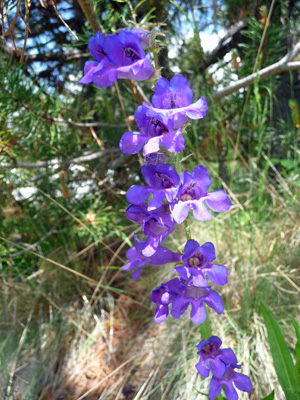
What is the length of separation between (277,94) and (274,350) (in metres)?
1.87

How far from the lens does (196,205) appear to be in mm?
731

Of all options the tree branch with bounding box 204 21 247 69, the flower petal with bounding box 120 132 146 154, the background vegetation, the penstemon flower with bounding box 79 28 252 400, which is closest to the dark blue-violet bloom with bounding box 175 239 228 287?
the penstemon flower with bounding box 79 28 252 400

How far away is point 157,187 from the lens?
29.8 inches

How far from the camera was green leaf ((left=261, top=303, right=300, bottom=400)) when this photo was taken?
101 cm

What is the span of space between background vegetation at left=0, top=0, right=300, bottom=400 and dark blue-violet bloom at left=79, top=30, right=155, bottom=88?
0.72 meters

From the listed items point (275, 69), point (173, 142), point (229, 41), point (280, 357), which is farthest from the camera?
point (229, 41)

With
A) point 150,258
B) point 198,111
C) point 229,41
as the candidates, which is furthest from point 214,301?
point 229,41

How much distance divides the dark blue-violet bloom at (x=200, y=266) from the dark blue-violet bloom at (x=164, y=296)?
0.14 ft

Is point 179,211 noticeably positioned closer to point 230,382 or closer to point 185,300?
point 185,300

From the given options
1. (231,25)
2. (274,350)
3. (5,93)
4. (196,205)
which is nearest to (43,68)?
(5,93)

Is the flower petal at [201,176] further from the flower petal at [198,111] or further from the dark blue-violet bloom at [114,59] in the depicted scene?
the dark blue-violet bloom at [114,59]

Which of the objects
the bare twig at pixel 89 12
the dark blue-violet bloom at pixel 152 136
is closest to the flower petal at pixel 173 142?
the dark blue-violet bloom at pixel 152 136

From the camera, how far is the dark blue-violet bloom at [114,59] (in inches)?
27.5

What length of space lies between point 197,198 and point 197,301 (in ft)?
0.70
